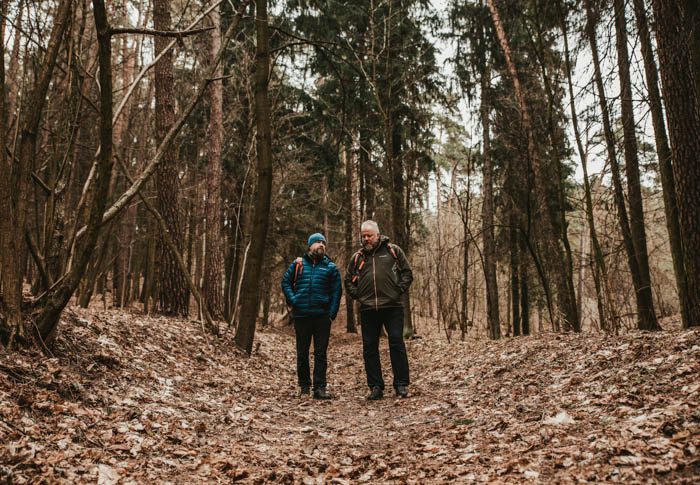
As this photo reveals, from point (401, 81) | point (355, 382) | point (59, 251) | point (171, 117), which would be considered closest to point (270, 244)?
point (401, 81)

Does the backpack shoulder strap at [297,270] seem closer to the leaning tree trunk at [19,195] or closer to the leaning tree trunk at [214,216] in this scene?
the leaning tree trunk at [19,195]

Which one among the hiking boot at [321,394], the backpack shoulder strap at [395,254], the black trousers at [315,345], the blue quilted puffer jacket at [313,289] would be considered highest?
the backpack shoulder strap at [395,254]

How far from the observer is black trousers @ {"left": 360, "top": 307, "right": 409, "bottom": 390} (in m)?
6.93

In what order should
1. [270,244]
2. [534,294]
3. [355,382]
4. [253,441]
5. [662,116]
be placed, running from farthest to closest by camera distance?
[534,294], [270,244], [355,382], [662,116], [253,441]

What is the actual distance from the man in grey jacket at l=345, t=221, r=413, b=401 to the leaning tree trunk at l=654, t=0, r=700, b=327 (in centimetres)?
362

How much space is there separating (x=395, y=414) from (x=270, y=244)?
43.9 feet

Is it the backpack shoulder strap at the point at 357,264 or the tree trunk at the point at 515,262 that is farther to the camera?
the tree trunk at the point at 515,262

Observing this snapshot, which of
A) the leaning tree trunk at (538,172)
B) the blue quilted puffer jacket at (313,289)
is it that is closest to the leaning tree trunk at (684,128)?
the leaning tree trunk at (538,172)

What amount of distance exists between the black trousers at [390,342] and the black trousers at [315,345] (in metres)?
0.57

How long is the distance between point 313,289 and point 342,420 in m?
1.97

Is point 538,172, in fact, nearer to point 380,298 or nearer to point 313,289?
point 380,298

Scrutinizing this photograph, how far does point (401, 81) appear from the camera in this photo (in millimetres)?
16641

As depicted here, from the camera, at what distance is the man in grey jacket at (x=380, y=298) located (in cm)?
695

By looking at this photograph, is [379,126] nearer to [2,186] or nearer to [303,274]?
[303,274]
